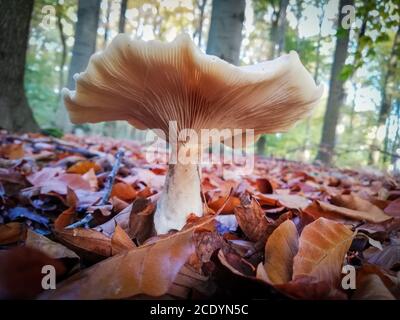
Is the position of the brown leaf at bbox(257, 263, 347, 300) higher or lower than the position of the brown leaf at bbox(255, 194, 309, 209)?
lower

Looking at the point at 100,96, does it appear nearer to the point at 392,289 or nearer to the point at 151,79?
the point at 151,79

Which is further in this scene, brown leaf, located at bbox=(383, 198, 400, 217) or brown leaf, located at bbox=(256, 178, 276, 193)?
brown leaf, located at bbox=(256, 178, 276, 193)

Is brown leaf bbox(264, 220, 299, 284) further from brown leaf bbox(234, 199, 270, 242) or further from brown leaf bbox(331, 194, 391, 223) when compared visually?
brown leaf bbox(331, 194, 391, 223)

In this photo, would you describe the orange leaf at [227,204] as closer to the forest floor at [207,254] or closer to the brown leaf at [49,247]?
the forest floor at [207,254]

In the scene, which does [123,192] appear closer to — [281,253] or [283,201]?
[283,201]

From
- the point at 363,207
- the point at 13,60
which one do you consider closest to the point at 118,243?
the point at 363,207

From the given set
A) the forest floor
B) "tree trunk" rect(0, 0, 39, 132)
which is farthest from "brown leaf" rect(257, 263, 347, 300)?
"tree trunk" rect(0, 0, 39, 132)
